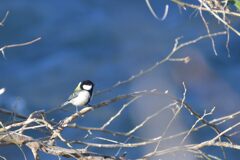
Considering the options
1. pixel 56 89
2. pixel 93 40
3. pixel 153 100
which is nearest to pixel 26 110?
pixel 56 89

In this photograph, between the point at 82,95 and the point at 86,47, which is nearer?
the point at 82,95

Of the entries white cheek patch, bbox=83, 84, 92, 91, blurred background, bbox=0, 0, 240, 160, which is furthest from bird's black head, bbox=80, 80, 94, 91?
blurred background, bbox=0, 0, 240, 160

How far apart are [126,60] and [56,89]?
0.52 m

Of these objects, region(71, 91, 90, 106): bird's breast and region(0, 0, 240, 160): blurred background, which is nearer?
region(71, 91, 90, 106): bird's breast

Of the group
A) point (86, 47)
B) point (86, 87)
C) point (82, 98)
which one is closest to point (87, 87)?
point (86, 87)

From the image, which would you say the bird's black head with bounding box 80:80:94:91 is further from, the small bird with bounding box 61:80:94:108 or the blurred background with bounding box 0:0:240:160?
the blurred background with bounding box 0:0:240:160

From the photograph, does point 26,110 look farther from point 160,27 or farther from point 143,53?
point 160,27

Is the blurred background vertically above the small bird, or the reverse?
the small bird

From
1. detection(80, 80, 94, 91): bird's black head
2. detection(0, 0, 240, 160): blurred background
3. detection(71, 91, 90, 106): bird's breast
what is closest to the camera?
detection(71, 91, 90, 106): bird's breast

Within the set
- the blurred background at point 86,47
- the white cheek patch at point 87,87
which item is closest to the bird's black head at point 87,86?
the white cheek patch at point 87,87

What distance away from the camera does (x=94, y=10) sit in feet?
20.6

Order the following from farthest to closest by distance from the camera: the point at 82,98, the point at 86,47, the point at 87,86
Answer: the point at 86,47
the point at 87,86
the point at 82,98

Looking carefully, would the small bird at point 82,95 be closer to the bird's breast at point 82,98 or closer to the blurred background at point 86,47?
the bird's breast at point 82,98

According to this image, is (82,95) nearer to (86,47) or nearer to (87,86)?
(87,86)
